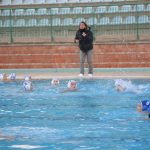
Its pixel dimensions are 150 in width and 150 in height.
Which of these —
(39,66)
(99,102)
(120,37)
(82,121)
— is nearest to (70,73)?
(39,66)

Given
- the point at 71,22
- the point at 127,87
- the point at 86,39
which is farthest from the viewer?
the point at 71,22

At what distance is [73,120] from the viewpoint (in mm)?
9266

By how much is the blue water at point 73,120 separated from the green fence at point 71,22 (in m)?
7.40

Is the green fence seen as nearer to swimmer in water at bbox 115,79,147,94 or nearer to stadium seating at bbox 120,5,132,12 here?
stadium seating at bbox 120,5,132,12

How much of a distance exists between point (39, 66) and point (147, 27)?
4.42m

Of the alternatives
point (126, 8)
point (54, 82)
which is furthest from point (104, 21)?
point (54, 82)

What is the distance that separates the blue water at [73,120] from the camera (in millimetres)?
7363

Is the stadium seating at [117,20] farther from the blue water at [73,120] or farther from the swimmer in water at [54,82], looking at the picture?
the blue water at [73,120]

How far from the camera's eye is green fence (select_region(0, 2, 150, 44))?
21.8 m

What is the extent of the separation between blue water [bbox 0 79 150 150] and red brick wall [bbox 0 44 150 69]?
565 cm

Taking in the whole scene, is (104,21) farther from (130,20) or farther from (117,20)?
(130,20)

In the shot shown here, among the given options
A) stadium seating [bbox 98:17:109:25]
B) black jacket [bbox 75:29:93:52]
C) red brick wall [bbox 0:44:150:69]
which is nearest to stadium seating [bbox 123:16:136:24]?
stadium seating [bbox 98:17:109:25]

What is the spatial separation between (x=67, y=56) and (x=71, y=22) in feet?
9.13

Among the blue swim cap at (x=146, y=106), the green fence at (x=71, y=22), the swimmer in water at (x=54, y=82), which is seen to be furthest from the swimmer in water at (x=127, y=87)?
the green fence at (x=71, y=22)
